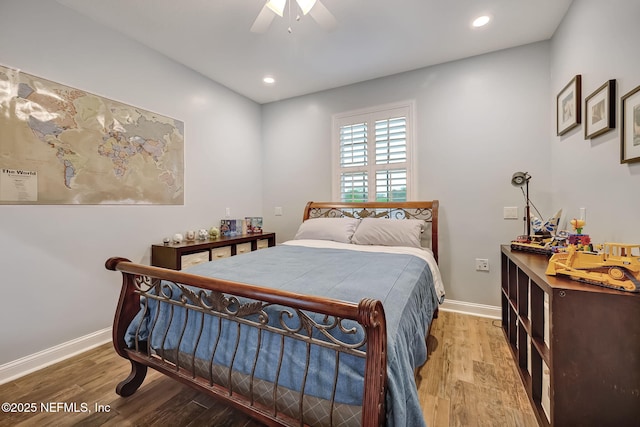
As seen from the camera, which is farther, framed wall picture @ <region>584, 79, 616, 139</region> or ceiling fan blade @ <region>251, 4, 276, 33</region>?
ceiling fan blade @ <region>251, 4, 276, 33</region>

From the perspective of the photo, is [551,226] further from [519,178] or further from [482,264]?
[482,264]

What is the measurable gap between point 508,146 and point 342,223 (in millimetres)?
1811

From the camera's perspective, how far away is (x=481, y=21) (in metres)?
2.22

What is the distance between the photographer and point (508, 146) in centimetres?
263

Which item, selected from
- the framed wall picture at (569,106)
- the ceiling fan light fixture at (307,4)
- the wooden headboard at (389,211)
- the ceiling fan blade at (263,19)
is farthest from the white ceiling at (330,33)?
the wooden headboard at (389,211)

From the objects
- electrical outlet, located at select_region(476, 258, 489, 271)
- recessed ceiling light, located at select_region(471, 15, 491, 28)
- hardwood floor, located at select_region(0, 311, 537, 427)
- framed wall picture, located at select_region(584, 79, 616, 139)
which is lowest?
hardwood floor, located at select_region(0, 311, 537, 427)

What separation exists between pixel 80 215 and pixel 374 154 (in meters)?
2.89

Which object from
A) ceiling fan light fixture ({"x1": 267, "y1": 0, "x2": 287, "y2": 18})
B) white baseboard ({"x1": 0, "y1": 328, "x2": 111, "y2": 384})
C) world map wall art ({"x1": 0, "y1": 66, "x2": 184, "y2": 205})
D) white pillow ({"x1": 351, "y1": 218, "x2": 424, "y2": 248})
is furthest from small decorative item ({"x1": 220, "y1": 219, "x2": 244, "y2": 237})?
ceiling fan light fixture ({"x1": 267, "y1": 0, "x2": 287, "y2": 18})

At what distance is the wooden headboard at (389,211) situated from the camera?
2.78 meters

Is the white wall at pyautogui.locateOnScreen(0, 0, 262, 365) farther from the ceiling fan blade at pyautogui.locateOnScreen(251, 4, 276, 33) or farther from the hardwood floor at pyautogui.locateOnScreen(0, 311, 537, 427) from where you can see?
the ceiling fan blade at pyautogui.locateOnScreen(251, 4, 276, 33)

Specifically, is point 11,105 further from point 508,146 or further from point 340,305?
point 508,146

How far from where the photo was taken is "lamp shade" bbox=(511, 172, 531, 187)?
2543mm

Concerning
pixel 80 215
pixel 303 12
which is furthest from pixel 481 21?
pixel 80 215

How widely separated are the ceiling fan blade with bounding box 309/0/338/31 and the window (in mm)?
1509
